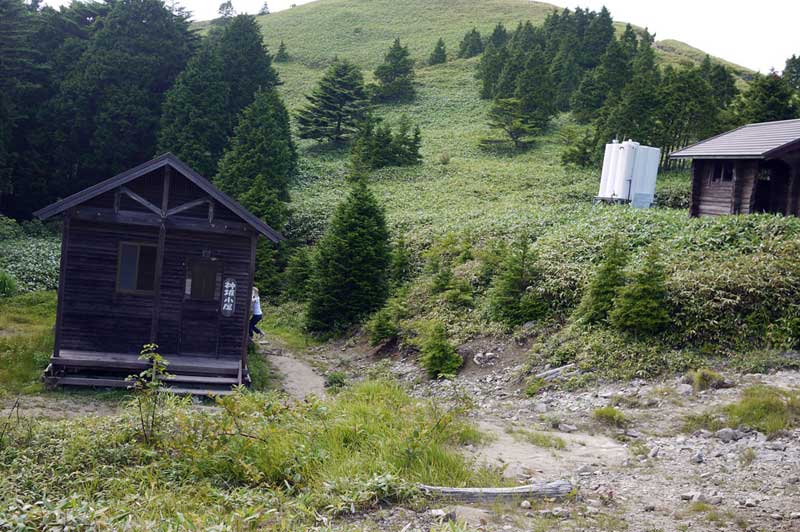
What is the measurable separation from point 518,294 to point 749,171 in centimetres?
932

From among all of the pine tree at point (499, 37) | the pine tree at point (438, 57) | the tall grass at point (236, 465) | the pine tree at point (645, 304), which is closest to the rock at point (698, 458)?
the tall grass at point (236, 465)

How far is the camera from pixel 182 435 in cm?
816

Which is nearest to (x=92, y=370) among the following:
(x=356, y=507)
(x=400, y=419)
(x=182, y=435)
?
(x=182, y=435)

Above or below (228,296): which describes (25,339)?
below

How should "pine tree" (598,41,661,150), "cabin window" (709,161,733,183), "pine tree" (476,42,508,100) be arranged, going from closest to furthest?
"cabin window" (709,161,733,183) < "pine tree" (598,41,661,150) < "pine tree" (476,42,508,100)

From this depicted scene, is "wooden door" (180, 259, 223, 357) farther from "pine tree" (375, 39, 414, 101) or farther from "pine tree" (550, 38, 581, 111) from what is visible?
Answer: "pine tree" (375, 39, 414, 101)

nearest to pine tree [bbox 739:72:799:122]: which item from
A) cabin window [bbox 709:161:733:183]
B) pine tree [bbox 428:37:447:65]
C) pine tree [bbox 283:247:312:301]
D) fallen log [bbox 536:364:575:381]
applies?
cabin window [bbox 709:161:733:183]

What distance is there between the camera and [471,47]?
246 feet

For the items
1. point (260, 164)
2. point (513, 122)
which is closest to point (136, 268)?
point (260, 164)

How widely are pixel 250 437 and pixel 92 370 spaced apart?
8.87 meters

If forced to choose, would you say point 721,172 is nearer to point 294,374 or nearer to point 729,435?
point 729,435

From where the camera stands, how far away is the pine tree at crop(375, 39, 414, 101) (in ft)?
196

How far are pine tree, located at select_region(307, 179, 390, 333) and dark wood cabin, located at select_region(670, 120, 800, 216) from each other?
35.2 ft

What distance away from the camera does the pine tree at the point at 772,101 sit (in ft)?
100
